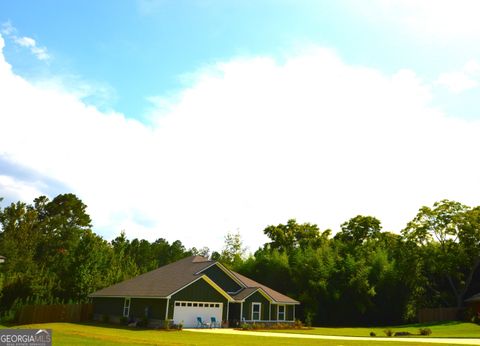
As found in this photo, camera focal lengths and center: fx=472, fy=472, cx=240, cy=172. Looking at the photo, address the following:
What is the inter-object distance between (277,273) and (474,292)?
20.9m

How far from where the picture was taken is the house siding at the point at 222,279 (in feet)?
131

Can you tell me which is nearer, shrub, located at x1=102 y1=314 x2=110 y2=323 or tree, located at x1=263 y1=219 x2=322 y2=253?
shrub, located at x1=102 y1=314 x2=110 y2=323

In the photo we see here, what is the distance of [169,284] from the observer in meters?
37.1

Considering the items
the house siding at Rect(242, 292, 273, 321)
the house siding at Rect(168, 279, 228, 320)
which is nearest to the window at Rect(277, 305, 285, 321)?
the house siding at Rect(242, 292, 273, 321)

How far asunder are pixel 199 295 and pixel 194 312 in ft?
4.34

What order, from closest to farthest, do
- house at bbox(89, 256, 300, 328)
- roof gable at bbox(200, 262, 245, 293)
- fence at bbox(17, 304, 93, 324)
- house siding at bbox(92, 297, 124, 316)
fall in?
house at bbox(89, 256, 300, 328) → fence at bbox(17, 304, 93, 324) → house siding at bbox(92, 297, 124, 316) → roof gable at bbox(200, 262, 245, 293)

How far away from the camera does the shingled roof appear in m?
36.2

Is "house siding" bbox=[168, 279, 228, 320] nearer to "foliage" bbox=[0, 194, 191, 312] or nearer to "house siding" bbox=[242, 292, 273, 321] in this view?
"house siding" bbox=[242, 292, 273, 321]

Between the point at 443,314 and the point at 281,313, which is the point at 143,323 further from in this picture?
the point at 443,314

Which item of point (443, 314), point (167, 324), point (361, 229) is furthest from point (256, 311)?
point (361, 229)

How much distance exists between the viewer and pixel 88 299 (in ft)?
147

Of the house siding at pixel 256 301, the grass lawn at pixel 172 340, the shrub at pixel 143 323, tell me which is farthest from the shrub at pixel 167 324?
the house siding at pixel 256 301

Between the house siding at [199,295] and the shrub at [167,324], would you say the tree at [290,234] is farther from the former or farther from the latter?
the shrub at [167,324]

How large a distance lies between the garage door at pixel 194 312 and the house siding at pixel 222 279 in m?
3.00
